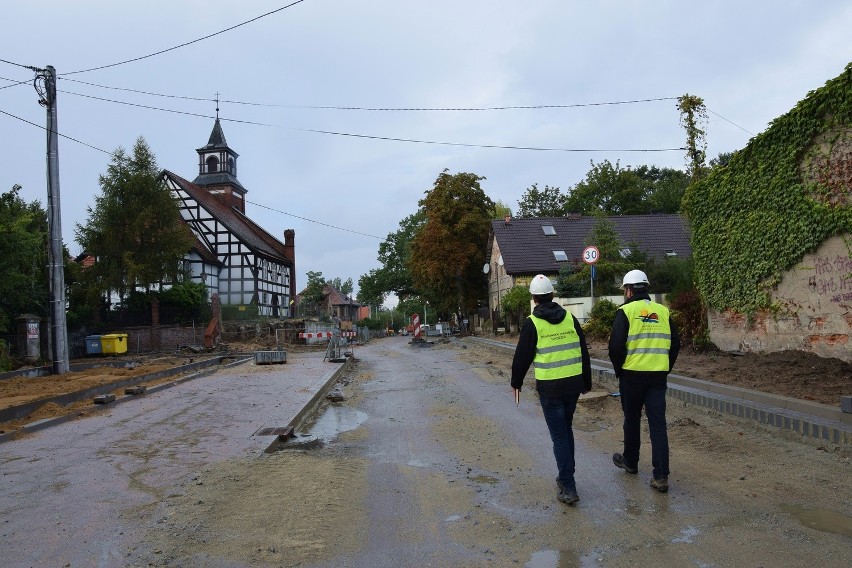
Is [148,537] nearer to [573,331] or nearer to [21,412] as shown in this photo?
[573,331]

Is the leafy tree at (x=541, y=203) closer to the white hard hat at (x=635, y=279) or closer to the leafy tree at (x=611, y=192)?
the leafy tree at (x=611, y=192)

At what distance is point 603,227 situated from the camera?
30656 millimetres

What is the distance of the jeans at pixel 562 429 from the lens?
17.7ft

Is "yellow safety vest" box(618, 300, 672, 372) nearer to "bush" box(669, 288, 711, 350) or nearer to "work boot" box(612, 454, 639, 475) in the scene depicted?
"work boot" box(612, 454, 639, 475)

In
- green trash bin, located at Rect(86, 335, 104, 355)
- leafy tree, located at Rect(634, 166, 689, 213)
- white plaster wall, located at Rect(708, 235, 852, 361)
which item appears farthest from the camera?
leafy tree, located at Rect(634, 166, 689, 213)

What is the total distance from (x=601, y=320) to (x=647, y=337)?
56.1 feet

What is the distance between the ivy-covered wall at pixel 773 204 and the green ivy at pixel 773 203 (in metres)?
0.02

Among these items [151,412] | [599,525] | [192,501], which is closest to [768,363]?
[599,525]

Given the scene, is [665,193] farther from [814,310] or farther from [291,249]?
[814,310]

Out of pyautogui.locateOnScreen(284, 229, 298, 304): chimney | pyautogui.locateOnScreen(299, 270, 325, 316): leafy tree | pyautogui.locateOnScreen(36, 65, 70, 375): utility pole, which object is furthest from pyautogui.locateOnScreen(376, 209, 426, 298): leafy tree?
pyautogui.locateOnScreen(36, 65, 70, 375): utility pole

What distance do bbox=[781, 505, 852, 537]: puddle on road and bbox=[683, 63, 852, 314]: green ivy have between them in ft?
21.6

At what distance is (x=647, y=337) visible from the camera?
19.3 ft

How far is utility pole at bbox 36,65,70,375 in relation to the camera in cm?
1711

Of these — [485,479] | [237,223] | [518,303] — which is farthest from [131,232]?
[485,479]
